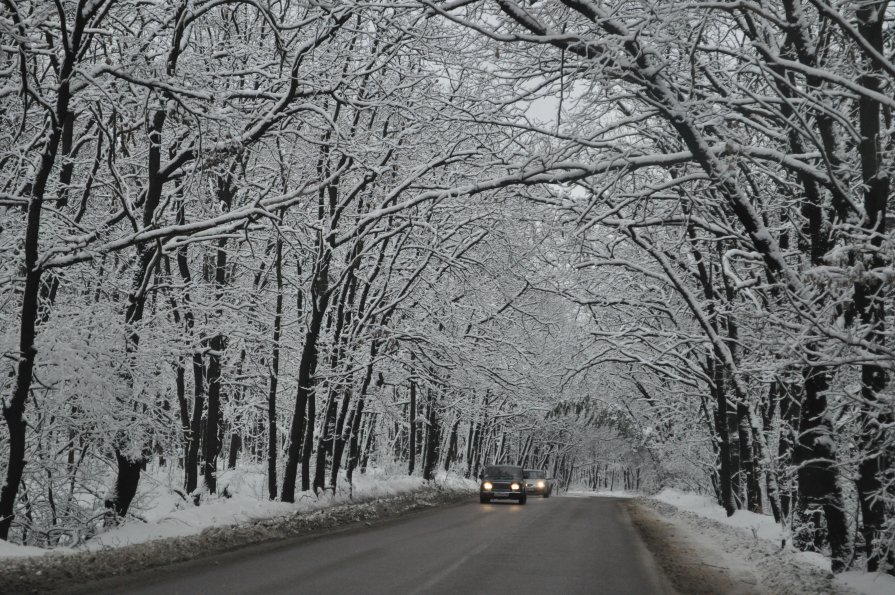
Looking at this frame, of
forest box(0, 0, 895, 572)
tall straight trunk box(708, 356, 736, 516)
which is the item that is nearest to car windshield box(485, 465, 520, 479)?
forest box(0, 0, 895, 572)

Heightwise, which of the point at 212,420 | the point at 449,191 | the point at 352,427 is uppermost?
the point at 449,191

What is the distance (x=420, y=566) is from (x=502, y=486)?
22408 millimetres

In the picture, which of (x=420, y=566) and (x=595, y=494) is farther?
(x=595, y=494)

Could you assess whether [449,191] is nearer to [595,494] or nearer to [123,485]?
[123,485]

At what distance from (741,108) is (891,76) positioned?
9.03ft

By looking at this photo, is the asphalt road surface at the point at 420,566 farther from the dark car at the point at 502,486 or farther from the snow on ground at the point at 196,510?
the dark car at the point at 502,486

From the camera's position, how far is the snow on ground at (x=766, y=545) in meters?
8.00

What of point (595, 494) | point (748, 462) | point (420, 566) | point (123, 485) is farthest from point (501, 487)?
point (595, 494)

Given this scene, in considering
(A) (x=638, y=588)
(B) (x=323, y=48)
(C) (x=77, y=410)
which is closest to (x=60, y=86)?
(C) (x=77, y=410)

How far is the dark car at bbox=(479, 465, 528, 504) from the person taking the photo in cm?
3198

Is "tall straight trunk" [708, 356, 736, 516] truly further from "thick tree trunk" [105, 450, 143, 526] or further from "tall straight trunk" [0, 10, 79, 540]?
"tall straight trunk" [0, 10, 79, 540]

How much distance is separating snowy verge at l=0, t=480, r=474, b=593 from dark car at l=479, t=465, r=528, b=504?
1314cm

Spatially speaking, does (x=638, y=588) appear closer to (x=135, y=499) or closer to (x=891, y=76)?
(x=891, y=76)

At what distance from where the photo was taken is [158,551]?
10.1 m
